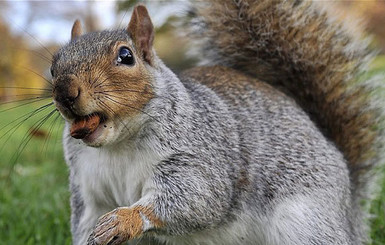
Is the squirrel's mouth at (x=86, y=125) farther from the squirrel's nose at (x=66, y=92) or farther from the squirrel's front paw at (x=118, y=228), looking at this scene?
the squirrel's front paw at (x=118, y=228)

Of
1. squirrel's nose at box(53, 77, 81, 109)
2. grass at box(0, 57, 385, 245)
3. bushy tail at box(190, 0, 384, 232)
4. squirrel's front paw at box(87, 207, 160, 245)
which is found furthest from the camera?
grass at box(0, 57, 385, 245)

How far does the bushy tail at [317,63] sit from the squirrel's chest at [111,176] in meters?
0.82

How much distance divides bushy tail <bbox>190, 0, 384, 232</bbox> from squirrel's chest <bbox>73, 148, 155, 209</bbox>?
82 cm

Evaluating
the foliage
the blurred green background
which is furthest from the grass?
the foliage

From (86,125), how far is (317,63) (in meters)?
1.12

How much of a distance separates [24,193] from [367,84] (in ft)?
6.20

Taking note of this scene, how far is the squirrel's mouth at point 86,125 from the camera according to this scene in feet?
4.69

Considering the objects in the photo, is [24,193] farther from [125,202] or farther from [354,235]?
[354,235]

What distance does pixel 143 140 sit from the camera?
164 cm

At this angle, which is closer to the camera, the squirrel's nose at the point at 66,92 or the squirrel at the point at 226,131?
the squirrel's nose at the point at 66,92

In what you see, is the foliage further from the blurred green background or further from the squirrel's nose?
the squirrel's nose

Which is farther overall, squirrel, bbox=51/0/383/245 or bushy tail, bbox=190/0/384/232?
bushy tail, bbox=190/0/384/232

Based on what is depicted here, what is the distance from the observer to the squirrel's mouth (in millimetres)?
1429

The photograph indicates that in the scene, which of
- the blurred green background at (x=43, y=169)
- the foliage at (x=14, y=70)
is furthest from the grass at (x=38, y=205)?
the foliage at (x=14, y=70)
